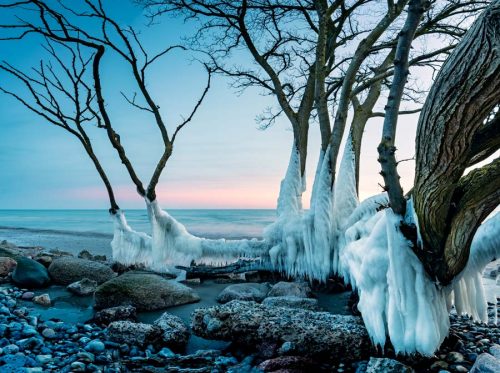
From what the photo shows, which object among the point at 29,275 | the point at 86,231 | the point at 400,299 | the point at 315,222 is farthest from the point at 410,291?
the point at 86,231

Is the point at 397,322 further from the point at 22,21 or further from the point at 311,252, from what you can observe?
the point at 22,21

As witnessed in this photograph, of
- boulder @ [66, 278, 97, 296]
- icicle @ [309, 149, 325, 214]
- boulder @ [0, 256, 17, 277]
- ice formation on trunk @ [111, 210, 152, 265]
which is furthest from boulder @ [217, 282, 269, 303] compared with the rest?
boulder @ [0, 256, 17, 277]

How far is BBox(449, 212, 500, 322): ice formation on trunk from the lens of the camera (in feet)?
9.84

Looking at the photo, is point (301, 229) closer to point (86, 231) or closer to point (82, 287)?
point (82, 287)

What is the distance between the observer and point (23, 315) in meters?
4.50

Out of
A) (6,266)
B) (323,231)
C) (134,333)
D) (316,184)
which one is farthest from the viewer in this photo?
(316,184)

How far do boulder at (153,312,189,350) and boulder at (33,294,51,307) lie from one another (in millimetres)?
2449

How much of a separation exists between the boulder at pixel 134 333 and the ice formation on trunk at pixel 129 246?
454 centimetres

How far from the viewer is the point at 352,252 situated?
4230mm

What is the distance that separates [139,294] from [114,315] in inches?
31.0

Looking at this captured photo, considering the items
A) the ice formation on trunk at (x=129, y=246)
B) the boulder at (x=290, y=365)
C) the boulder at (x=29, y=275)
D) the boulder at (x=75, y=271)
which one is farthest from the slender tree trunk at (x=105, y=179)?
the boulder at (x=290, y=365)

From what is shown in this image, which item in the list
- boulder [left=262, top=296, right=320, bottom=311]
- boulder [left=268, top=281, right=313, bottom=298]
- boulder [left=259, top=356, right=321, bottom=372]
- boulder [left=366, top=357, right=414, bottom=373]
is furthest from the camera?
boulder [left=268, top=281, right=313, bottom=298]

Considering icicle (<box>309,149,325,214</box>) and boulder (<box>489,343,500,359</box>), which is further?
icicle (<box>309,149,325,214</box>)

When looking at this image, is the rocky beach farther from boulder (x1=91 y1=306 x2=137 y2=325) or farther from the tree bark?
the tree bark
